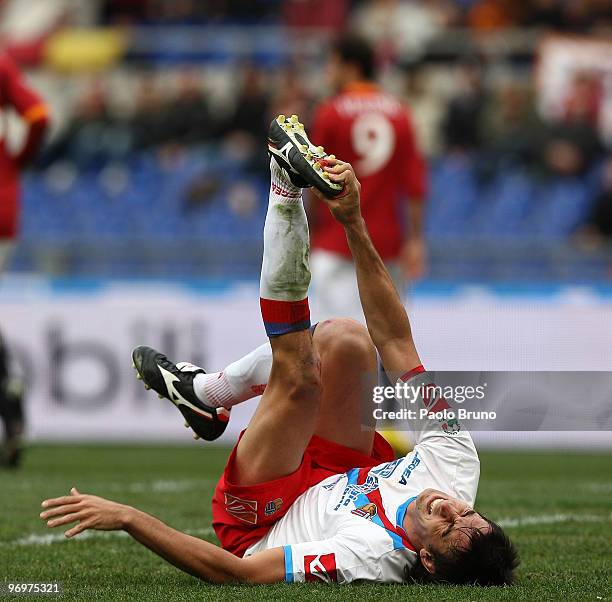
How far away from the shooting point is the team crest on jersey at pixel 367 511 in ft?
15.8

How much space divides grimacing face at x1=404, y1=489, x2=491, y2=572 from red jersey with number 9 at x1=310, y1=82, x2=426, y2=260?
441cm

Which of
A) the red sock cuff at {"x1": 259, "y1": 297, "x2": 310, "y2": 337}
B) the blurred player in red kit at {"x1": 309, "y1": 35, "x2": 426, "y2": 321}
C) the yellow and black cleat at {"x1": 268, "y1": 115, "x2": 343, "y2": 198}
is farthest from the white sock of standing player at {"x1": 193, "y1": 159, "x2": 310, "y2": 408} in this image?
the blurred player in red kit at {"x1": 309, "y1": 35, "x2": 426, "y2": 321}

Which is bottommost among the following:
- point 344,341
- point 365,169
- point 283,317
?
point 344,341

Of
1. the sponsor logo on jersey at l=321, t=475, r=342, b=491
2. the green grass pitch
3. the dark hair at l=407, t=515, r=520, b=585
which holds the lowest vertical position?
the green grass pitch

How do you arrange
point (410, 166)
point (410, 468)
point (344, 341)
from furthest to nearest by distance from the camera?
point (410, 166)
point (344, 341)
point (410, 468)

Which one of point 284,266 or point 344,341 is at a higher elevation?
point 284,266

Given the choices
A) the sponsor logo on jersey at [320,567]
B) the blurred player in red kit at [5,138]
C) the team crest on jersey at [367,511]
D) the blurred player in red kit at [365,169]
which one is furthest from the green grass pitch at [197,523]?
the blurred player in red kit at [5,138]

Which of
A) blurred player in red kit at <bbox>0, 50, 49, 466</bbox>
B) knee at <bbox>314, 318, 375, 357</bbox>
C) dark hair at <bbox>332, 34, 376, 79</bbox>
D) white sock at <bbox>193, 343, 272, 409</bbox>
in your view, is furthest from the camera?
dark hair at <bbox>332, 34, 376, 79</bbox>

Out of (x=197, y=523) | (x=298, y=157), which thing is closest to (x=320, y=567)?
(x=298, y=157)

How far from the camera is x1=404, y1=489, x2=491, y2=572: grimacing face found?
4586mm

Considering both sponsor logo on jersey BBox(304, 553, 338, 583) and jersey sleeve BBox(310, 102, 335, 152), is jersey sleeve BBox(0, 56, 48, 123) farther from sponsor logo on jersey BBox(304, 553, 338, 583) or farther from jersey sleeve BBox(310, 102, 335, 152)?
sponsor logo on jersey BBox(304, 553, 338, 583)

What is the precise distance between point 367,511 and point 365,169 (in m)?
4.60

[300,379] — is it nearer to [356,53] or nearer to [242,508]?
[242,508]

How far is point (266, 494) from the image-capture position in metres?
5.02
